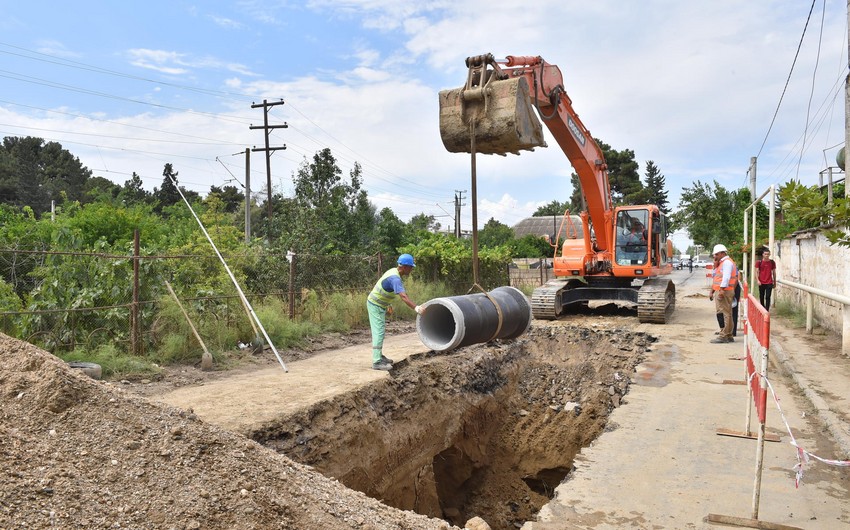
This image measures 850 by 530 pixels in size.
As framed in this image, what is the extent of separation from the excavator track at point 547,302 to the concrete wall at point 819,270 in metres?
5.12

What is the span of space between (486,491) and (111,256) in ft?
18.6

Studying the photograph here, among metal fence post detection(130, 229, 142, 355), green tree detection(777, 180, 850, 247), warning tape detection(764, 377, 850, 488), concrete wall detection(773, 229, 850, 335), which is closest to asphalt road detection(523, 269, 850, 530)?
warning tape detection(764, 377, 850, 488)

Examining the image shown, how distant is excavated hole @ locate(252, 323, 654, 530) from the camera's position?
19.7 ft

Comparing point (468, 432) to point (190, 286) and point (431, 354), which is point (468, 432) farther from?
point (190, 286)

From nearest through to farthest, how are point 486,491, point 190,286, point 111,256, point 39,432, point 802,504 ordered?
point 39,432, point 802,504, point 486,491, point 111,256, point 190,286

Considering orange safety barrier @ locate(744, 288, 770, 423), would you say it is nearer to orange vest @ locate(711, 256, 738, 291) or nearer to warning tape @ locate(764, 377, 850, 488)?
warning tape @ locate(764, 377, 850, 488)

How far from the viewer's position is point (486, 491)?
760 cm

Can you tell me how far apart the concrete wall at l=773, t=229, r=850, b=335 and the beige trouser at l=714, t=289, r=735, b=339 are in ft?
5.37

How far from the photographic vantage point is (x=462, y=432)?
7785 millimetres

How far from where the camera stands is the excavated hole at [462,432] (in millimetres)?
6000

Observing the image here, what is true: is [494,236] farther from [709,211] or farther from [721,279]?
[721,279]

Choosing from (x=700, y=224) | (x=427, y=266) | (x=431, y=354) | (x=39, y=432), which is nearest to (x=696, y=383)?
(x=431, y=354)

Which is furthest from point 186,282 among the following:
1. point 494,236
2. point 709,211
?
point 494,236

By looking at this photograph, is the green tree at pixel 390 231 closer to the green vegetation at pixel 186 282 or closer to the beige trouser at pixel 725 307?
the green vegetation at pixel 186 282
